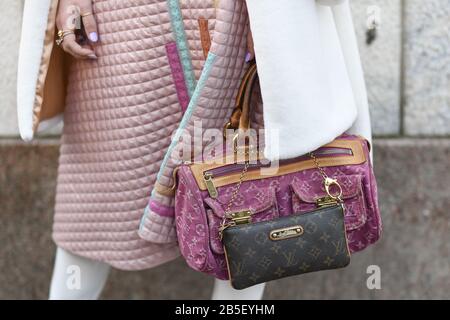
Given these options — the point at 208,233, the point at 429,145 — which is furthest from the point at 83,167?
the point at 429,145

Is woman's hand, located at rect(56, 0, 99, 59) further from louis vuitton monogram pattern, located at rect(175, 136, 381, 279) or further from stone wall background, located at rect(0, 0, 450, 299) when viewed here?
stone wall background, located at rect(0, 0, 450, 299)

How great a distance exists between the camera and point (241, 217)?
4.62ft

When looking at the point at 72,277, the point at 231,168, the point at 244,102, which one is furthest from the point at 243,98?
the point at 72,277

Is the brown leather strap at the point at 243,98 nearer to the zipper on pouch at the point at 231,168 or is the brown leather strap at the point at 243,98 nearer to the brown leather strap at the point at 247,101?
the brown leather strap at the point at 247,101

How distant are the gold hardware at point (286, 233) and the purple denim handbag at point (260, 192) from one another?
5 cm

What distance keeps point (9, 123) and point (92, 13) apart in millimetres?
925

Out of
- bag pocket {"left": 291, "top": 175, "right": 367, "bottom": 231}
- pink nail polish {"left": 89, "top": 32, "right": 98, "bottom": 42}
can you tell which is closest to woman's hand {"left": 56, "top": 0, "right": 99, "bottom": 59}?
pink nail polish {"left": 89, "top": 32, "right": 98, "bottom": 42}

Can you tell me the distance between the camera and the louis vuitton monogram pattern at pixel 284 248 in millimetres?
1384

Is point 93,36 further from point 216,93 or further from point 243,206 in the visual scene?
point 243,206

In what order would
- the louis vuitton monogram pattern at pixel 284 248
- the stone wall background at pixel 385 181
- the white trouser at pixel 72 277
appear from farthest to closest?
the stone wall background at pixel 385 181
the white trouser at pixel 72 277
the louis vuitton monogram pattern at pixel 284 248

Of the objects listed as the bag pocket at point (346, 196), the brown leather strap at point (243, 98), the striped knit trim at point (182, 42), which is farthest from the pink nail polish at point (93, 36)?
the bag pocket at point (346, 196)

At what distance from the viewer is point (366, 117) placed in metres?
1.61

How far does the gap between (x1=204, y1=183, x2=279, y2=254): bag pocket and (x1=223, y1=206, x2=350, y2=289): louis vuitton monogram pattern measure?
0.10ft

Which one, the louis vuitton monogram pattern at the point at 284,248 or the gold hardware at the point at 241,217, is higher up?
the gold hardware at the point at 241,217
